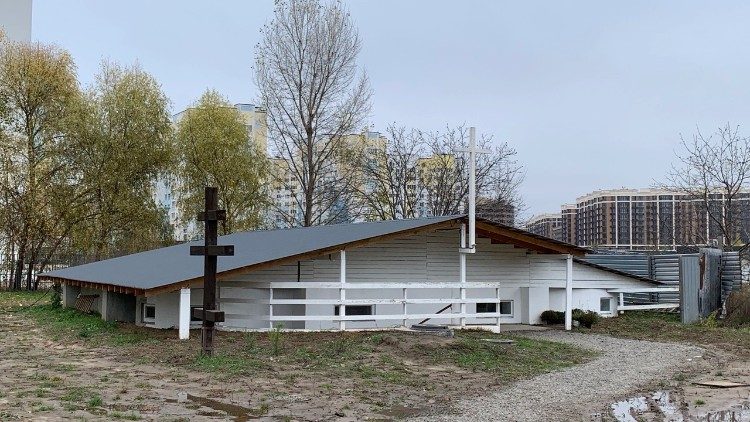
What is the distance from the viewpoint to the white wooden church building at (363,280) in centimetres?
1805

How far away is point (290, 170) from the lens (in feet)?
133

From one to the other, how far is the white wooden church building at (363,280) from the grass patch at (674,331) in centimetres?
142

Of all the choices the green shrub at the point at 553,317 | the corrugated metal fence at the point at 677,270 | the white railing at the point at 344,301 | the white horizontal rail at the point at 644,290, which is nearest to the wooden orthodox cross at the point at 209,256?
the white railing at the point at 344,301

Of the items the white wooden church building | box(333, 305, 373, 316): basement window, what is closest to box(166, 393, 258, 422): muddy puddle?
the white wooden church building

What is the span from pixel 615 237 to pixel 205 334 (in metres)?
48.5

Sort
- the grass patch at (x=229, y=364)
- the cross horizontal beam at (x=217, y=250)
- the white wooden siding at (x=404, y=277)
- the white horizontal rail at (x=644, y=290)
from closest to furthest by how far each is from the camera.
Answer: the grass patch at (x=229, y=364), the cross horizontal beam at (x=217, y=250), the white wooden siding at (x=404, y=277), the white horizontal rail at (x=644, y=290)

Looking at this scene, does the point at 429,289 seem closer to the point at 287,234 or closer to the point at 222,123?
the point at 287,234

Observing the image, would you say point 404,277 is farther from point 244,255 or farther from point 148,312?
point 148,312

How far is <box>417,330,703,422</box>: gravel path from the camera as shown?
9914 mm

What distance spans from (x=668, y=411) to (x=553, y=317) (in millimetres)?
12147

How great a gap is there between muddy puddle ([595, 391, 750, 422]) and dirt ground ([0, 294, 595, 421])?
193 cm

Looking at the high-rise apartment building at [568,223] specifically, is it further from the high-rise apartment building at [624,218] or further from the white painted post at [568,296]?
the white painted post at [568,296]

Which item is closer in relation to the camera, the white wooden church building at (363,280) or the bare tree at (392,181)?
the white wooden church building at (363,280)

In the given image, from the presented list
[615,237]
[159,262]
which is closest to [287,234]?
[159,262]
